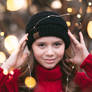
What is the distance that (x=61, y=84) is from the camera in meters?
1.45

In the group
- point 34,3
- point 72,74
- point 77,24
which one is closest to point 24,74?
point 72,74

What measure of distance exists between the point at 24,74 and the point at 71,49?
319 millimetres

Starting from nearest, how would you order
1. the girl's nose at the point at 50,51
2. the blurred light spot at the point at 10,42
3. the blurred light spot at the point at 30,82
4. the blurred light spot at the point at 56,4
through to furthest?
the girl's nose at the point at 50,51, the blurred light spot at the point at 30,82, the blurred light spot at the point at 10,42, the blurred light spot at the point at 56,4

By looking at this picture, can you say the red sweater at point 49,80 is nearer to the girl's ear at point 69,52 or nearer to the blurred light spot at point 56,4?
the girl's ear at point 69,52

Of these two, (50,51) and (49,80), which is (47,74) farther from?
(50,51)

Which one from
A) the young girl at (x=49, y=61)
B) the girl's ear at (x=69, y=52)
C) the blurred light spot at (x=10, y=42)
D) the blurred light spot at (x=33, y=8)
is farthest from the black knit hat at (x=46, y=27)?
the blurred light spot at (x=33, y=8)

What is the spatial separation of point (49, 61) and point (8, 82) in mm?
247

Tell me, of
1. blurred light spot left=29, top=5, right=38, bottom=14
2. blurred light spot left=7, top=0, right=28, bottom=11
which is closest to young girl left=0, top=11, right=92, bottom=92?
blurred light spot left=7, top=0, right=28, bottom=11

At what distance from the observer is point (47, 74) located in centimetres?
139

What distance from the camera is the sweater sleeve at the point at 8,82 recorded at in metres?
1.32

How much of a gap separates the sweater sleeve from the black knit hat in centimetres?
21

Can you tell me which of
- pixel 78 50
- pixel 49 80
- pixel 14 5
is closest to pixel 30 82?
pixel 49 80

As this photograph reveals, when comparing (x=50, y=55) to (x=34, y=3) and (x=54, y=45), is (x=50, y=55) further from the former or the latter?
(x=34, y=3)

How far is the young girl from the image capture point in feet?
4.37
